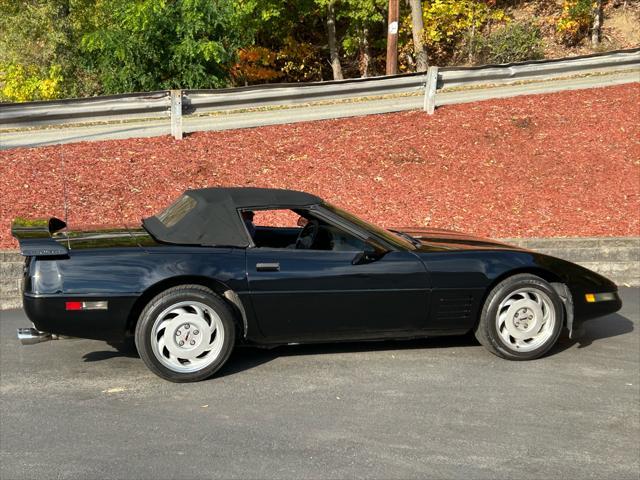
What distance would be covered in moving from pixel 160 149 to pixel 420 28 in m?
10.1

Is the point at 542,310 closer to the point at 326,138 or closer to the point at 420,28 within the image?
the point at 326,138

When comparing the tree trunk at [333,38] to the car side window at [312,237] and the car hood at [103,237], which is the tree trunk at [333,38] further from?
the car hood at [103,237]

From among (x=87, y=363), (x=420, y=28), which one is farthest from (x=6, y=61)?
(x=87, y=363)

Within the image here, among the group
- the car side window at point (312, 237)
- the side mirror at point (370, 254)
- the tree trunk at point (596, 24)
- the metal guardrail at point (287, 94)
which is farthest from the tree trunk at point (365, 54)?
the side mirror at point (370, 254)

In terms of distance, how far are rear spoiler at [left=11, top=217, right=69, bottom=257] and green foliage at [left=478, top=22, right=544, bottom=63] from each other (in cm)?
1735

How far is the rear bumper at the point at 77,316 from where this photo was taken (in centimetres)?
504

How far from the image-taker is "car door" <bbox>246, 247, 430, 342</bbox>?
5.38 m

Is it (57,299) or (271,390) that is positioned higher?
(57,299)

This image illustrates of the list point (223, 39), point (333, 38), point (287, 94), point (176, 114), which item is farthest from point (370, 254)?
point (333, 38)

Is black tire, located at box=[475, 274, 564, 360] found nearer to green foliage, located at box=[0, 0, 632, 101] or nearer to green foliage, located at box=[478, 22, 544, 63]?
green foliage, located at box=[0, 0, 632, 101]

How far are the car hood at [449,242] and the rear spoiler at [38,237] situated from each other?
2.62 m

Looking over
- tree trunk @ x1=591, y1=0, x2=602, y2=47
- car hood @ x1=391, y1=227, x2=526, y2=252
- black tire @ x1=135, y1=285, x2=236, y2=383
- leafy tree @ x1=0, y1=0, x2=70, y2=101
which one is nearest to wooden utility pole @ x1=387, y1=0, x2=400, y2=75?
leafy tree @ x1=0, y1=0, x2=70, y2=101

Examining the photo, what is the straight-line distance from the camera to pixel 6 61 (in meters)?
Result: 20.7

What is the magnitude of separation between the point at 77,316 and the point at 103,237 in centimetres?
71
